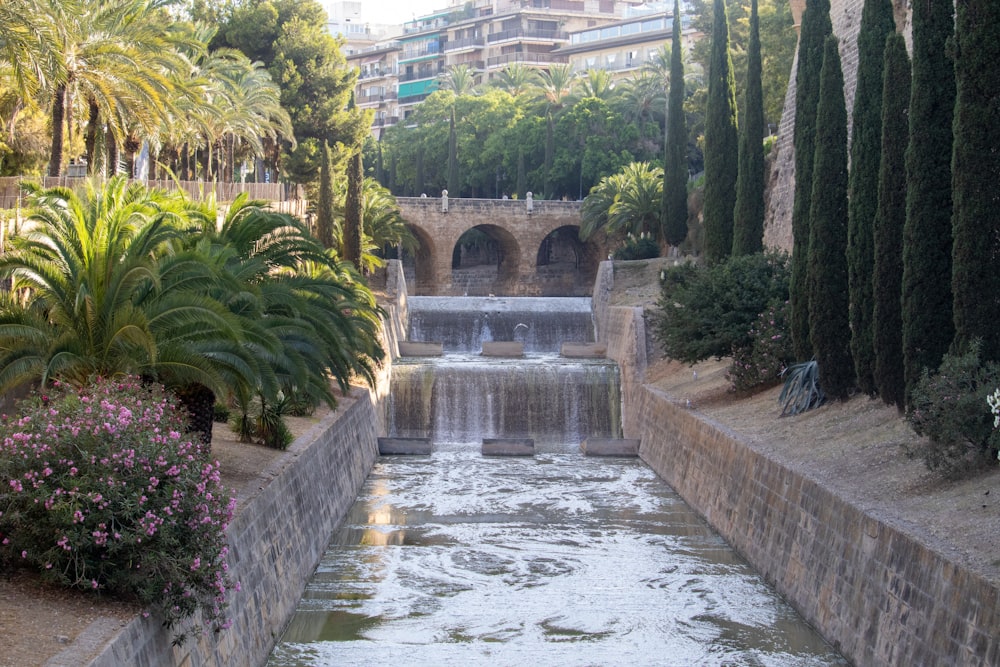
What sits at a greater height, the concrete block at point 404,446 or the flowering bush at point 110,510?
the flowering bush at point 110,510

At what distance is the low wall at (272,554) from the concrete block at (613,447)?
Result: 762 centimetres

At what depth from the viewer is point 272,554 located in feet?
45.1

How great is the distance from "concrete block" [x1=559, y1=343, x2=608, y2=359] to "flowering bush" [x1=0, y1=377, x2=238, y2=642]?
1139 inches

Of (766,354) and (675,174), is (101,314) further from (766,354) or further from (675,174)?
(675,174)

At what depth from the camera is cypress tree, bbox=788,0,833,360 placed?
22.3 meters

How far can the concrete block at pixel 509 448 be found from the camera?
28.4 metres

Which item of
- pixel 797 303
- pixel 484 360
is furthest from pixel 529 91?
pixel 797 303

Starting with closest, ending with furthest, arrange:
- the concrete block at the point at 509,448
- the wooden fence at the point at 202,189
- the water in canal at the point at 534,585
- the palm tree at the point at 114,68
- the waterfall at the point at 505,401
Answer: the water in canal at the point at 534,585
the wooden fence at the point at 202,189
the palm tree at the point at 114,68
the concrete block at the point at 509,448
the waterfall at the point at 505,401

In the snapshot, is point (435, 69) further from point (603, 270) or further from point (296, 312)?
point (296, 312)

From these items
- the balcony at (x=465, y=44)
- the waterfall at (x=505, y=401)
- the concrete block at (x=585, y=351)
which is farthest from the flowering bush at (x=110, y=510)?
the balcony at (x=465, y=44)

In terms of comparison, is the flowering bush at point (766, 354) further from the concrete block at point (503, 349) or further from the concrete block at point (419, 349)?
the concrete block at point (419, 349)

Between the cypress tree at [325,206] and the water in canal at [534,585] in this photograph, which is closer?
the water in canal at [534,585]

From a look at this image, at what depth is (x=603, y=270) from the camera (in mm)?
44188

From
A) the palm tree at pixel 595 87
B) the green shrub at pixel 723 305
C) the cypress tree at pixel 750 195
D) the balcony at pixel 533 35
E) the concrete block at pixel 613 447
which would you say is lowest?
the concrete block at pixel 613 447
